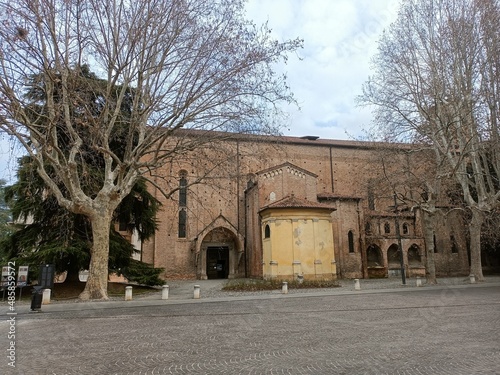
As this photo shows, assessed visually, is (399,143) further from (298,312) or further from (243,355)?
(243,355)

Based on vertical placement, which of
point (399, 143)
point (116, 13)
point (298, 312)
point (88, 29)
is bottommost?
point (298, 312)

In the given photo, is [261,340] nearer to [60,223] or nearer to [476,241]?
[60,223]

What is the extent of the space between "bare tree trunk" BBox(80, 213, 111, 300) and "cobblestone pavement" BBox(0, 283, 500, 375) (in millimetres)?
2294

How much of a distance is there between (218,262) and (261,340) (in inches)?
1111

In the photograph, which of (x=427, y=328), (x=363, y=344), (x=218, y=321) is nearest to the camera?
(x=363, y=344)

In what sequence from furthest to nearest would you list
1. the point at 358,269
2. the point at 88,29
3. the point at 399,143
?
the point at 358,269
the point at 399,143
the point at 88,29

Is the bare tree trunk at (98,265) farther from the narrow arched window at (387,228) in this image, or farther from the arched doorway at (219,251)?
the narrow arched window at (387,228)

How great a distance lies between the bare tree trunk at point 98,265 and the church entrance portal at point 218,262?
19462 mm

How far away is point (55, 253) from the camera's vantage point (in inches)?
680

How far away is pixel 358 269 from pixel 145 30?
25408mm

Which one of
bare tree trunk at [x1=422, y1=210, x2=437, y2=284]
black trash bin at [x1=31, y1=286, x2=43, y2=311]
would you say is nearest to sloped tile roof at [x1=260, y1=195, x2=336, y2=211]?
bare tree trunk at [x1=422, y1=210, x2=437, y2=284]

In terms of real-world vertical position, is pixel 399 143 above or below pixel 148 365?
above

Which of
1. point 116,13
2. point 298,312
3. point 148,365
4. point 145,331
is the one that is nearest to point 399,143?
point 298,312

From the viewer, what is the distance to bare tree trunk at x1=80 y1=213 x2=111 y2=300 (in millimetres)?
15273
